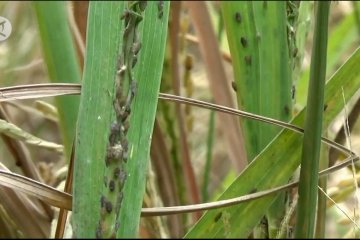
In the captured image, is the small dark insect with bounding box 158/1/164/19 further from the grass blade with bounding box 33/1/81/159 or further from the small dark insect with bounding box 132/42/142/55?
the grass blade with bounding box 33/1/81/159

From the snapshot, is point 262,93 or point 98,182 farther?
point 262,93

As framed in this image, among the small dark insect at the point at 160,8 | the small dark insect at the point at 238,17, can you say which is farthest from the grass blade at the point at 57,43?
the small dark insect at the point at 160,8

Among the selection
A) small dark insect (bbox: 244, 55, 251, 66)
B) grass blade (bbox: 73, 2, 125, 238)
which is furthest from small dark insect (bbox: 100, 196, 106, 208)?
small dark insect (bbox: 244, 55, 251, 66)

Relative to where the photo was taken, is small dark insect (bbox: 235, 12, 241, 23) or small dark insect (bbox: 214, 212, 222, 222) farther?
small dark insect (bbox: 235, 12, 241, 23)

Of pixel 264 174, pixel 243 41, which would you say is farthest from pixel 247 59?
pixel 264 174

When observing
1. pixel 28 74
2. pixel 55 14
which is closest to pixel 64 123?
pixel 55 14

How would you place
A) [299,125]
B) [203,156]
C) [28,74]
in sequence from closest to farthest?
1. [299,125]
2. [28,74]
3. [203,156]

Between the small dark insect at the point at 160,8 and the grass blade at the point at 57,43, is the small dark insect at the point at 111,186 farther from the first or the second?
the grass blade at the point at 57,43

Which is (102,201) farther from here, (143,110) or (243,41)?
(243,41)

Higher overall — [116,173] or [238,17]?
[238,17]

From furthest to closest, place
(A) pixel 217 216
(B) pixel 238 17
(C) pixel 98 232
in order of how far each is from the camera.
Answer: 1. (B) pixel 238 17
2. (A) pixel 217 216
3. (C) pixel 98 232

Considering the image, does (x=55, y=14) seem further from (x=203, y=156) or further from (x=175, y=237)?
(x=203, y=156)
